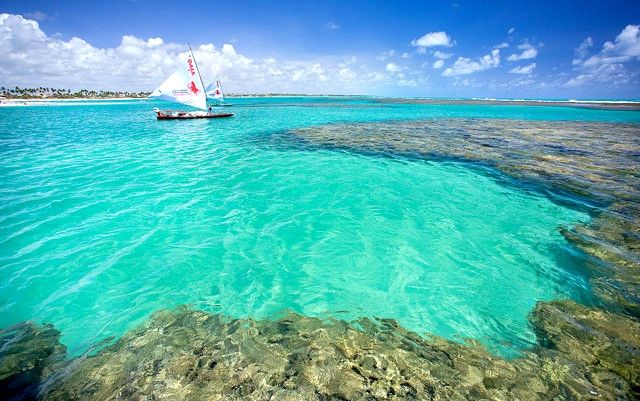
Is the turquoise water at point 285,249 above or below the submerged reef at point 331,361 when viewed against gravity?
below

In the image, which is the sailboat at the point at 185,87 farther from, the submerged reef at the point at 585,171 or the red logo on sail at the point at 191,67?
the submerged reef at the point at 585,171

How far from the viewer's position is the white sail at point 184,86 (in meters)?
43.1

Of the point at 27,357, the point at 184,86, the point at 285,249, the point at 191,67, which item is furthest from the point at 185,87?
the point at 27,357

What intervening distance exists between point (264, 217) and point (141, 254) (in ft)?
14.3

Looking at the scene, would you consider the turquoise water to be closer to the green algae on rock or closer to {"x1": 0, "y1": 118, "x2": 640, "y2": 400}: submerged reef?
the green algae on rock

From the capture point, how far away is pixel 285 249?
9.25 m

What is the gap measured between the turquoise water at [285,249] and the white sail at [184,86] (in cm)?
3137

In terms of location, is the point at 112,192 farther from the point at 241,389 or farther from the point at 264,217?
the point at 241,389

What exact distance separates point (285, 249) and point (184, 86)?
147 feet

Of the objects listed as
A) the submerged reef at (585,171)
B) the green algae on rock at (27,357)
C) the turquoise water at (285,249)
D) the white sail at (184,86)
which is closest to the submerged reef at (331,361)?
the green algae on rock at (27,357)

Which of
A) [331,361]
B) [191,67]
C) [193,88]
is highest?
[191,67]

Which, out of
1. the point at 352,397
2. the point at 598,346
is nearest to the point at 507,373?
the point at 598,346

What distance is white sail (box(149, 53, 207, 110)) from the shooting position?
43.1m

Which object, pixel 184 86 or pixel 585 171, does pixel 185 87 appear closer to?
pixel 184 86
